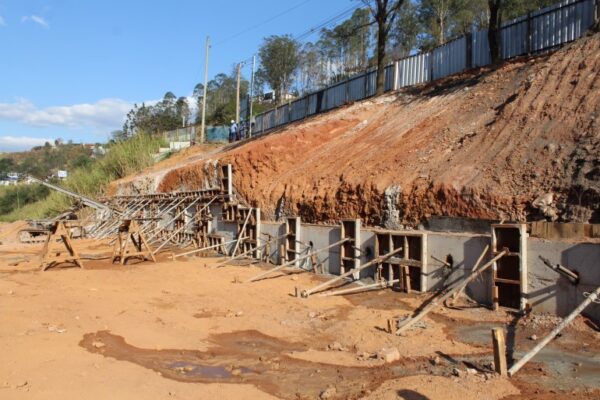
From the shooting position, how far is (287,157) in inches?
751

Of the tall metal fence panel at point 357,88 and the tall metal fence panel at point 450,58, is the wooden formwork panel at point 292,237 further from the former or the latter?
the tall metal fence panel at point 357,88

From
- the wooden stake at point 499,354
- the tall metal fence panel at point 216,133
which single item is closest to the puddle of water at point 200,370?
the wooden stake at point 499,354

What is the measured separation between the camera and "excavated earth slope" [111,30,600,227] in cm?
970

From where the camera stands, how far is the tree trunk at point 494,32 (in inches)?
642

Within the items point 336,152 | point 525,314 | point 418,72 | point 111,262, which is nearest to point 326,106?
point 418,72

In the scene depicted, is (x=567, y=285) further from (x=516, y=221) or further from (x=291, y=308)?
(x=291, y=308)

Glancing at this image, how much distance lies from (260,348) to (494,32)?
42.9 ft

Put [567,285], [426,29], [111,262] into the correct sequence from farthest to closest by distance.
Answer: [426,29], [111,262], [567,285]

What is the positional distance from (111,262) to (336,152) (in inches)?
298

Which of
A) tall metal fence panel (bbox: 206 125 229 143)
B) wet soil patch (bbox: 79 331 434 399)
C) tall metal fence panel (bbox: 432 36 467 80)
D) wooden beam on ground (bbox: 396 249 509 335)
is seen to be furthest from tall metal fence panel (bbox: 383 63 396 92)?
tall metal fence panel (bbox: 206 125 229 143)

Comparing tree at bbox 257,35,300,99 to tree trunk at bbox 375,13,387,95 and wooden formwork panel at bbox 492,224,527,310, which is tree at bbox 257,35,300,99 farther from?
wooden formwork panel at bbox 492,224,527,310

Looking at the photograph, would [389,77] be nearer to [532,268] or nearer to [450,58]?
[450,58]

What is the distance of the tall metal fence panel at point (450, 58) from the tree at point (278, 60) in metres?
30.6

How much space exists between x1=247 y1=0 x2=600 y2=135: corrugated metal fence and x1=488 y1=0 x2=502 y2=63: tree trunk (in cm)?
22
